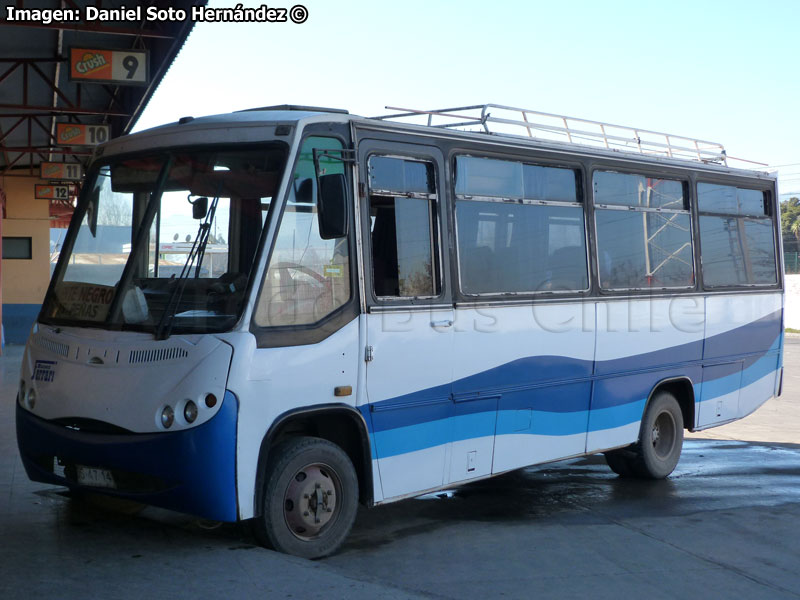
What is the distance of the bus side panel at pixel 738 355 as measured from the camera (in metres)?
10.4

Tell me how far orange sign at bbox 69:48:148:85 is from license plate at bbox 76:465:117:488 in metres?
9.08

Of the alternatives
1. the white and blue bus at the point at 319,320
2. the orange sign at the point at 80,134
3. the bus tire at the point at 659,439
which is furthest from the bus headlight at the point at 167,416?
the orange sign at the point at 80,134

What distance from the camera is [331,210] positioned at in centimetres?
619

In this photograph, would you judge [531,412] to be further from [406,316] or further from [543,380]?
[406,316]

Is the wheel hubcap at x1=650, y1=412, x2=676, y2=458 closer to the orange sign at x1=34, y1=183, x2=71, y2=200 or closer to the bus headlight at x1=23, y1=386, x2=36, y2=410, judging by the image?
the bus headlight at x1=23, y1=386, x2=36, y2=410

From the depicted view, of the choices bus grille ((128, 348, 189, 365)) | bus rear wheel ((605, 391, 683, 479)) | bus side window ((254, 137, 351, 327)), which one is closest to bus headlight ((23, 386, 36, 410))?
bus grille ((128, 348, 189, 365))

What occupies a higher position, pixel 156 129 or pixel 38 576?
pixel 156 129

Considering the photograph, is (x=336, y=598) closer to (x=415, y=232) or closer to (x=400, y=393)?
(x=400, y=393)

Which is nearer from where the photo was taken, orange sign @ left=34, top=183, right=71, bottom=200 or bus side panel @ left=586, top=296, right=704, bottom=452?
bus side panel @ left=586, top=296, right=704, bottom=452

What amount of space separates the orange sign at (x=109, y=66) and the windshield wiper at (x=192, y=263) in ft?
28.2

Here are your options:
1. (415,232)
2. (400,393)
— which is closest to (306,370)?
(400,393)

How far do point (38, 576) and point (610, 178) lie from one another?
6197 millimetres

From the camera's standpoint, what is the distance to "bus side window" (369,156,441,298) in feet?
22.2

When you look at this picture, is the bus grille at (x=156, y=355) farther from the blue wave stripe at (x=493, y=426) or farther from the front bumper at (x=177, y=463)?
the blue wave stripe at (x=493, y=426)
